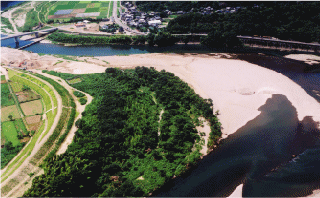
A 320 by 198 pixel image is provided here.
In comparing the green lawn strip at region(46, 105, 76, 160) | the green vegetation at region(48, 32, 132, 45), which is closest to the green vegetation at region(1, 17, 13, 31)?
the green vegetation at region(48, 32, 132, 45)

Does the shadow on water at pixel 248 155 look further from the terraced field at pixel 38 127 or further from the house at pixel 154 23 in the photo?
the house at pixel 154 23

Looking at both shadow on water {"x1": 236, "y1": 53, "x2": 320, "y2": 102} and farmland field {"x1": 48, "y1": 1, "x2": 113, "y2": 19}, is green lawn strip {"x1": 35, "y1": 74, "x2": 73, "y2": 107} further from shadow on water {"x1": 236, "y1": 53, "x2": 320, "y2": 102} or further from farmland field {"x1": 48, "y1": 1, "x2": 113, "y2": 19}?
farmland field {"x1": 48, "y1": 1, "x2": 113, "y2": 19}

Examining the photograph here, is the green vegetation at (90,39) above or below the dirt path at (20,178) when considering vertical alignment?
above

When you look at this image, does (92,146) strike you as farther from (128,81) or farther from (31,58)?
(31,58)

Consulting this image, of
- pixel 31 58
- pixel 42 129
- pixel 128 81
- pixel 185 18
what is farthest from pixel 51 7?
pixel 42 129

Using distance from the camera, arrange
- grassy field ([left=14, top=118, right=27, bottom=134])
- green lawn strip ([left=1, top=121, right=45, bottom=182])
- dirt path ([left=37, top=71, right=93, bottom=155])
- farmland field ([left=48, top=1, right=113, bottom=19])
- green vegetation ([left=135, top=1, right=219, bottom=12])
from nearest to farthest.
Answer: green lawn strip ([left=1, top=121, right=45, bottom=182])
dirt path ([left=37, top=71, right=93, bottom=155])
grassy field ([left=14, top=118, right=27, bottom=134])
green vegetation ([left=135, top=1, right=219, bottom=12])
farmland field ([left=48, top=1, right=113, bottom=19])

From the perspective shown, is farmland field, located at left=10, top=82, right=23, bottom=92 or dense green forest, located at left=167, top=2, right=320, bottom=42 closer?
farmland field, located at left=10, top=82, right=23, bottom=92

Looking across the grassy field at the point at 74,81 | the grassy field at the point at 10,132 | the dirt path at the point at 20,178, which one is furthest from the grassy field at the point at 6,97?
the dirt path at the point at 20,178
